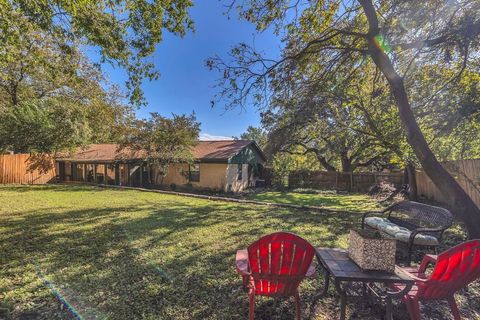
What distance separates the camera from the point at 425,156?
5.72m

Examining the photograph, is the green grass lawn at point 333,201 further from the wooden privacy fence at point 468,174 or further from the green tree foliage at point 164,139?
the green tree foliage at point 164,139

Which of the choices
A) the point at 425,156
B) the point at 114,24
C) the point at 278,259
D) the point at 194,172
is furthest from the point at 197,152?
the point at 278,259

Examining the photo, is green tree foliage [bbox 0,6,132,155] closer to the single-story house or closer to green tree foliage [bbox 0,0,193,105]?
the single-story house

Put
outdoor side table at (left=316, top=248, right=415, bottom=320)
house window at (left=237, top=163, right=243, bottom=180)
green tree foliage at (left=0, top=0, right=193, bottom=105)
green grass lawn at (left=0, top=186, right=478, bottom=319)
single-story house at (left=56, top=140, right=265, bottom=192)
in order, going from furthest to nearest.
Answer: house window at (left=237, top=163, right=243, bottom=180), single-story house at (left=56, top=140, right=265, bottom=192), green tree foliage at (left=0, top=0, right=193, bottom=105), green grass lawn at (left=0, top=186, right=478, bottom=319), outdoor side table at (left=316, top=248, right=415, bottom=320)

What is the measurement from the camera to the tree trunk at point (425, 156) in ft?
17.6

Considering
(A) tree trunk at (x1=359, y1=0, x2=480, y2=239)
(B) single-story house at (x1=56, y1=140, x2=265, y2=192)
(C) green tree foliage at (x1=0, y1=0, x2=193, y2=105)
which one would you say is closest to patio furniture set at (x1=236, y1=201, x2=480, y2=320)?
(A) tree trunk at (x1=359, y1=0, x2=480, y2=239)

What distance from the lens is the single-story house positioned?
58.9 ft

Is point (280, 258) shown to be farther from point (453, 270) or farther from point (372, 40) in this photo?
point (372, 40)

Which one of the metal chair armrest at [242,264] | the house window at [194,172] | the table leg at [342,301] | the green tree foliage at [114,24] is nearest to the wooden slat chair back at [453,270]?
the table leg at [342,301]

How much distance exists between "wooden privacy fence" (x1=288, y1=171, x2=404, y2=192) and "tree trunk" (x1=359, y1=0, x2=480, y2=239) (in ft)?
43.4

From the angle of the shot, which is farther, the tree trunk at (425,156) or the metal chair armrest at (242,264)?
the tree trunk at (425,156)

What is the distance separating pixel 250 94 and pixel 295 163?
18.4 metres

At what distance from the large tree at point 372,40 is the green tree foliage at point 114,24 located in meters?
1.46

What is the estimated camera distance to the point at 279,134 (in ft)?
42.3
